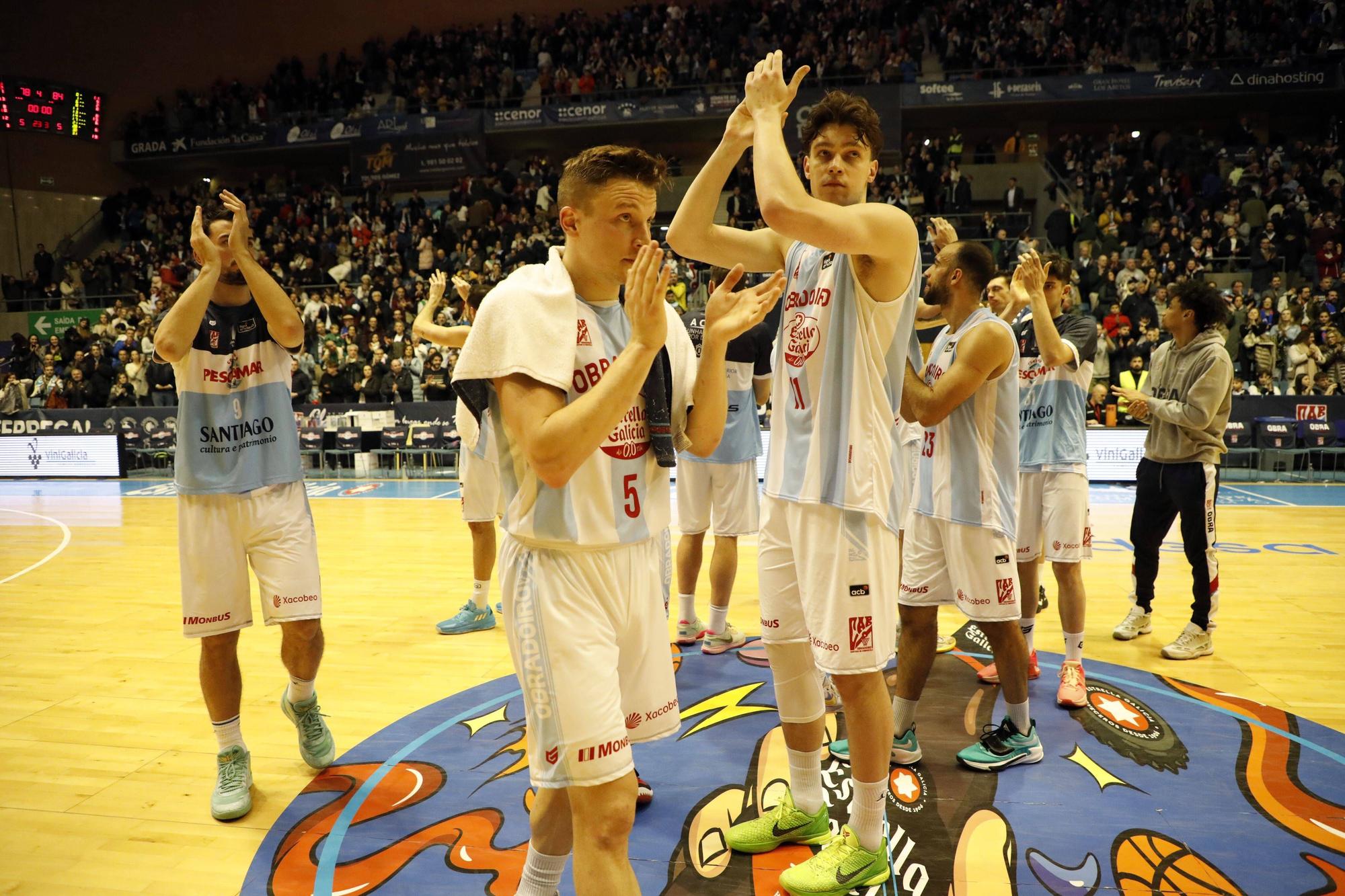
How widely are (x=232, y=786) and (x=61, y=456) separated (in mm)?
15309

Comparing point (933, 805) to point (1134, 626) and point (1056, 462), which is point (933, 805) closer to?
point (1056, 462)

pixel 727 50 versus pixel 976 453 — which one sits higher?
pixel 727 50

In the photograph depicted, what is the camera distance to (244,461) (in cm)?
360

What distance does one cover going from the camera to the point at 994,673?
492 centimetres

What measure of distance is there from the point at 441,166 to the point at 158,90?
1119 centimetres

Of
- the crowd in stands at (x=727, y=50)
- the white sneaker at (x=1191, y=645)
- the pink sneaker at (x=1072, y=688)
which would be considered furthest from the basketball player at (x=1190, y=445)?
the crowd in stands at (x=727, y=50)

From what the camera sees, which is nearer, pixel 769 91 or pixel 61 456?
pixel 769 91

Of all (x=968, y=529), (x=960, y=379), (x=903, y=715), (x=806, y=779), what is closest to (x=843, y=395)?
(x=960, y=379)

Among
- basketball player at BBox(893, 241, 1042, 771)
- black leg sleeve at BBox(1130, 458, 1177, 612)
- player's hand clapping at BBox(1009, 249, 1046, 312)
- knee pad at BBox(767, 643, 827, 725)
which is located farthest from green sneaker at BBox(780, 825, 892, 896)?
black leg sleeve at BBox(1130, 458, 1177, 612)

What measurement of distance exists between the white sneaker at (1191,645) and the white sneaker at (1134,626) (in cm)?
33

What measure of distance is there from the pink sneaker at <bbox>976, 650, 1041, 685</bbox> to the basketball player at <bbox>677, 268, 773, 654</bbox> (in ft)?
4.83

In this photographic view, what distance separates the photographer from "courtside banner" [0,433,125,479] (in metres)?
15.4

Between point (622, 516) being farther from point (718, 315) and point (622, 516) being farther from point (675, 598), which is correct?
point (675, 598)

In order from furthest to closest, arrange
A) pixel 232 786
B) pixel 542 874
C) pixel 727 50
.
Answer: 1. pixel 727 50
2. pixel 232 786
3. pixel 542 874
